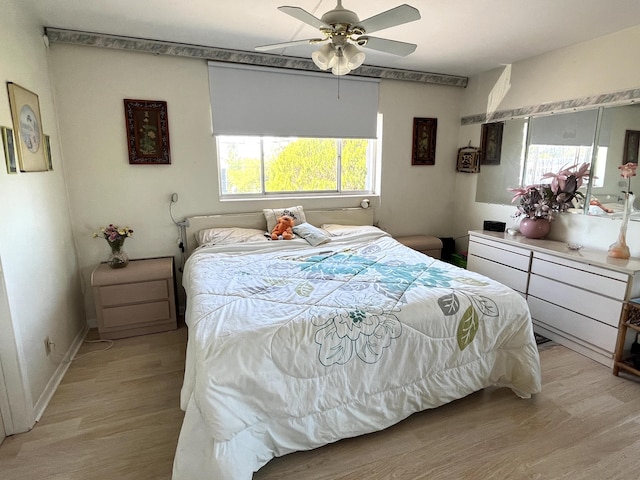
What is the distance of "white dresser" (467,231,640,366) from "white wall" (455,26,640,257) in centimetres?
17

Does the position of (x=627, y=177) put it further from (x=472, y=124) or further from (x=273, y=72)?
(x=273, y=72)

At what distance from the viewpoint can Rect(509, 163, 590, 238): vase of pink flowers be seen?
119 inches

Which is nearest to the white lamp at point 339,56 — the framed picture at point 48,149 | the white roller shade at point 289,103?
the white roller shade at point 289,103

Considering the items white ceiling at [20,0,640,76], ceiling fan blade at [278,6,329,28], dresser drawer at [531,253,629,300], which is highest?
white ceiling at [20,0,640,76]

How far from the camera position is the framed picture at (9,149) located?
1.93 meters

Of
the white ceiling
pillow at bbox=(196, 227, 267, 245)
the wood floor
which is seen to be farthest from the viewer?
pillow at bbox=(196, 227, 267, 245)

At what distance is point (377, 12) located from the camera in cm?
244

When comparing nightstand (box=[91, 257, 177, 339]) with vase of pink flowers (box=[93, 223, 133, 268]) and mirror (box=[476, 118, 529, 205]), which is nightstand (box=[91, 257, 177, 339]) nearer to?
vase of pink flowers (box=[93, 223, 133, 268])

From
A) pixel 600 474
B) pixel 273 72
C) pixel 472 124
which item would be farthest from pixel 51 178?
pixel 472 124

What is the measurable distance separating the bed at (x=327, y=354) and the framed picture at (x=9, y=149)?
120 centimetres

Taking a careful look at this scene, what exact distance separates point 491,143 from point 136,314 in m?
4.00

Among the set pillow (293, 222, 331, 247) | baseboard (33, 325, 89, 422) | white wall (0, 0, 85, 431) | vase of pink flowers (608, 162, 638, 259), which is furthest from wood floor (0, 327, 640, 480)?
pillow (293, 222, 331, 247)

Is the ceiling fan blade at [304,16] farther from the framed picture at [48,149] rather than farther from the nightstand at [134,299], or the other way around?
the nightstand at [134,299]

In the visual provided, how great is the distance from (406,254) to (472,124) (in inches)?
85.3
